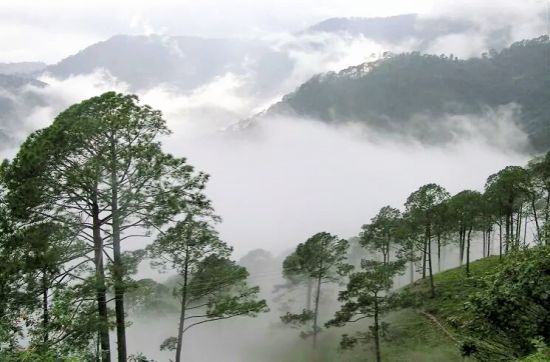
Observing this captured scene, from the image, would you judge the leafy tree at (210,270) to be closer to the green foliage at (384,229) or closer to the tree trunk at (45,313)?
the tree trunk at (45,313)

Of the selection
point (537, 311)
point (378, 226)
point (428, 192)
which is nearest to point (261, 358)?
point (378, 226)

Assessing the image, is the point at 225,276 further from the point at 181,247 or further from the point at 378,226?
the point at 378,226

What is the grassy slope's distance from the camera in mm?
43656

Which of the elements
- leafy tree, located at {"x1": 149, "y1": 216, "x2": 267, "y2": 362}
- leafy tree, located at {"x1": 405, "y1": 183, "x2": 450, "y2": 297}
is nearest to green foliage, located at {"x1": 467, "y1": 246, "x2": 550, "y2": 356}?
leafy tree, located at {"x1": 149, "y1": 216, "x2": 267, "y2": 362}

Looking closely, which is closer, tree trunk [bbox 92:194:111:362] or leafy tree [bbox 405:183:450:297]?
tree trunk [bbox 92:194:111:362]

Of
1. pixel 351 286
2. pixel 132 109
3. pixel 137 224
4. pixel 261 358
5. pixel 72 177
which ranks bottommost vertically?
pixel 261 358

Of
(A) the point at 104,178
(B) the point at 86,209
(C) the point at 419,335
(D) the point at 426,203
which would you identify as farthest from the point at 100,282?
(D) the point at 426,203

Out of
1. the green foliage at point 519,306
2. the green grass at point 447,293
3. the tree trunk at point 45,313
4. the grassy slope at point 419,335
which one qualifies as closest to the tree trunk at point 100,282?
the tree trunk at point 45,313

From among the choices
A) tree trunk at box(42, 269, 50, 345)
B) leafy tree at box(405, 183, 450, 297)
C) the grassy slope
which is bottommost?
the grassy slope

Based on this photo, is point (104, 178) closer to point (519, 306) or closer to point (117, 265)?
point (117, 265)

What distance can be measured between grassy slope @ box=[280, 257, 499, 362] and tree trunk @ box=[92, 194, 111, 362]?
89.1 ft

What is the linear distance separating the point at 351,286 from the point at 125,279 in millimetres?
19458

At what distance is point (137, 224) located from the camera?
21672 millimetres

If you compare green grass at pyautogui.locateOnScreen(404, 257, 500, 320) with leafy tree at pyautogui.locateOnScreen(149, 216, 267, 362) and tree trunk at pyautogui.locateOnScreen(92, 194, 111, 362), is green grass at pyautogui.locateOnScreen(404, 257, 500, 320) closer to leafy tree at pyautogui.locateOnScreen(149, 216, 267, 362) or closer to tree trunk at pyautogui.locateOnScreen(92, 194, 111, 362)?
leafy tree at pyautogui.locateOnScreen(149, 216, 267, 362)
